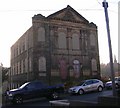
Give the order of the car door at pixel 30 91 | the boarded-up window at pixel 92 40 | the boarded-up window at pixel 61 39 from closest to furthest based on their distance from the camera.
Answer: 1. the car door at pixel 30 91
2. the boarded-up window at pixel 61 39
3. the boarded-up window at pixel 92 40

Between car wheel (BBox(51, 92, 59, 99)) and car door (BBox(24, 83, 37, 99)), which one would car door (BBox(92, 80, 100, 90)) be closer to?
car wheel (BBox(51, 92, 59, 99))

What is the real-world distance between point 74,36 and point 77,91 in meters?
15.3

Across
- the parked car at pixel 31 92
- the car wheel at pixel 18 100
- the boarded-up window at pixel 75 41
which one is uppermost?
the boarded-up window at pixel 75 41

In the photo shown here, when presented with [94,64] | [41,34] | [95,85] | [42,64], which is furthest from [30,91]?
[94,64]

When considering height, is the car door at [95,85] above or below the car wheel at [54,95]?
above

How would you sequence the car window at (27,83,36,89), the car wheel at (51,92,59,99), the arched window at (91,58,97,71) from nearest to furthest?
the car window at (27,83,36,89) → the car wheel at (51,92,59,99) → the arched window at (91,58,97,71)

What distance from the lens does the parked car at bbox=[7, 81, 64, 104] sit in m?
19.5

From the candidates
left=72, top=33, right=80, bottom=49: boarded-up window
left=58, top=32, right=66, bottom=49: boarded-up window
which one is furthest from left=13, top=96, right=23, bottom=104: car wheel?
left=72, top=33, right=80, bottom=49: boarded-up window

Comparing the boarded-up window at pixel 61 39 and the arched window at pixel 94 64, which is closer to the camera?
the boarded-up window at pixel 61 39

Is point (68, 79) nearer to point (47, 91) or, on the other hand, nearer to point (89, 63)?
point (89, 63)

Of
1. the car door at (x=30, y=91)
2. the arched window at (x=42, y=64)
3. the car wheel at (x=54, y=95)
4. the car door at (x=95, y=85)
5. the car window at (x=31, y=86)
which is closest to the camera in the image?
the car door at (x=30, y=91)

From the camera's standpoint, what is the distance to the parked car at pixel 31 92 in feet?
63.9

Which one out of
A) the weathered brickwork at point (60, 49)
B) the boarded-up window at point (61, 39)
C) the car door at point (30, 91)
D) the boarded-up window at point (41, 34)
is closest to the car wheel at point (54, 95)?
the car door at point (30, 91)

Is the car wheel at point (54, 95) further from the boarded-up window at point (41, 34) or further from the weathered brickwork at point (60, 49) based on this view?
the boarded-up window at point (41, 34)
